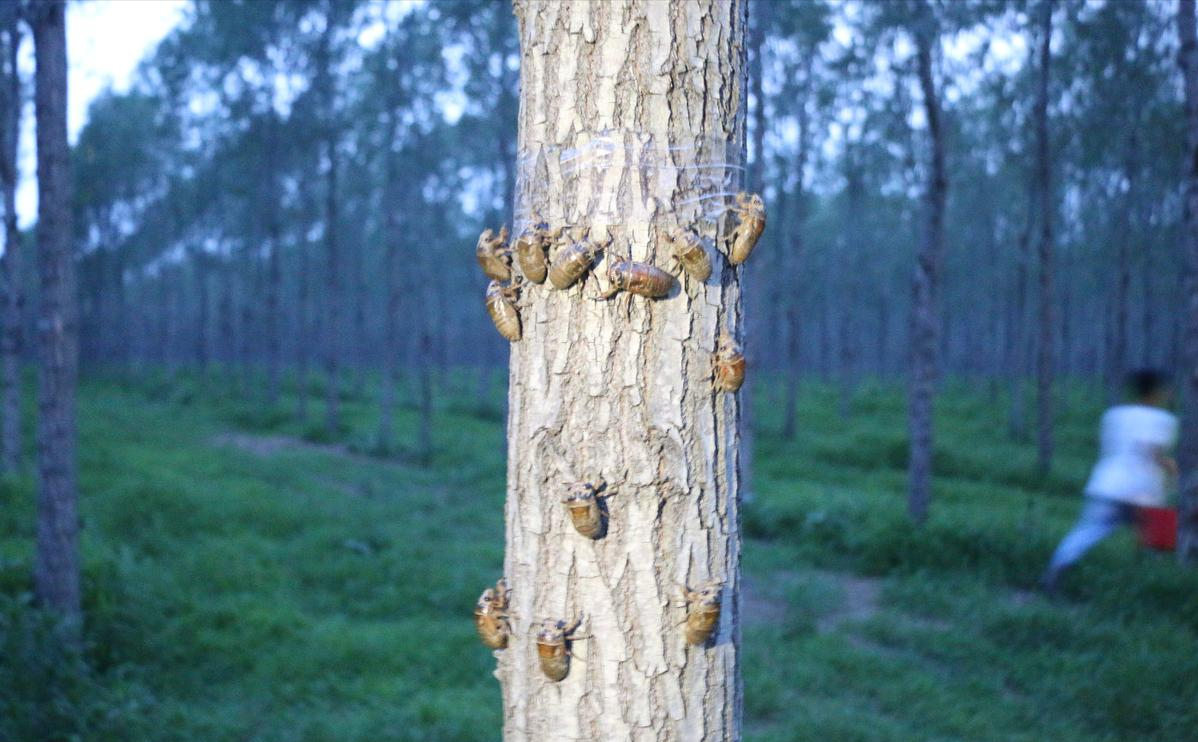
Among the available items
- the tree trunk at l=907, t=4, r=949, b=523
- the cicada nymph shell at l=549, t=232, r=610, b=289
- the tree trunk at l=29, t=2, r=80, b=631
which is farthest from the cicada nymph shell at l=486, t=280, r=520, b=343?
the tree trunk at l=907, t=4, r=949, b=523

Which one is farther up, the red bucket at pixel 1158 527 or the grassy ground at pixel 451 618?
the red bucket at pixel 1158 527

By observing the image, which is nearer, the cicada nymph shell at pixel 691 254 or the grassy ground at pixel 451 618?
the cicada nymph shell at pixel 691 254

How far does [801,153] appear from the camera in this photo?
14672mm

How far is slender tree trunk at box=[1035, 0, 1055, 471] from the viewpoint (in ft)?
33.9

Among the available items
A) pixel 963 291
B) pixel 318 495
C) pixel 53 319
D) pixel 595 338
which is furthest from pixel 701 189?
pixel 963 291

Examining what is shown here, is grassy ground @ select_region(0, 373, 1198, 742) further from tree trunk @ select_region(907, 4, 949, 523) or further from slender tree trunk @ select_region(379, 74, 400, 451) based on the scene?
slender tree trunk @ select_region(379, 74, 400, 451)

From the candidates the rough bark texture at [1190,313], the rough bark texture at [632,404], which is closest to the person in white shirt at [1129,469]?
the rough bark texture at [1190,313]

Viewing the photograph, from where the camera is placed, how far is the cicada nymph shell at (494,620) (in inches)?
67.7

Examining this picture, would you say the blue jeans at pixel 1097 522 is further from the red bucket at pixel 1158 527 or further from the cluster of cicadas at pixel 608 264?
the cluster of cicadas at pixel 608 264

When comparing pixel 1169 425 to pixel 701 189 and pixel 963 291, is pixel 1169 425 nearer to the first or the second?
pixel 701 189

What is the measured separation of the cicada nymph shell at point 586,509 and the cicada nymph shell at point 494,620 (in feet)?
0.81

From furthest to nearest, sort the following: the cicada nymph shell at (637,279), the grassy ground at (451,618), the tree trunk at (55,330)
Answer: the tree trunk at (55,330), the grassy ground at (451,618), the cicada nymph shell at (637,279)

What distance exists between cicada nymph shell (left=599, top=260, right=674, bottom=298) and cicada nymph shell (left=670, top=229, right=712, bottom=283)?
0.14 feet

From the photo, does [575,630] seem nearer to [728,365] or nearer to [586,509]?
[586,509]
